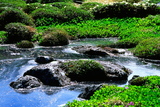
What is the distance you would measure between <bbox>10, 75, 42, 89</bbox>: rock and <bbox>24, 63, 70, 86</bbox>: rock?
36 cm

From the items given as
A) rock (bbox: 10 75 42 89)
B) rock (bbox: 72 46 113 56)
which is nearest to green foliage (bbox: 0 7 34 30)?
rock (bbox: 72 46 113 56)

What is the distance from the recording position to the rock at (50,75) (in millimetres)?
15516

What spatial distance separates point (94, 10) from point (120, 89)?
2527 cm

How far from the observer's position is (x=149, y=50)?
2169 centimetres

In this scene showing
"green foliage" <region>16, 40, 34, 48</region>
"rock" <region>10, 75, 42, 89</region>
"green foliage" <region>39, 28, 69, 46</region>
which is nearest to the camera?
"rock" <region>10, 75, 42, 89</region>

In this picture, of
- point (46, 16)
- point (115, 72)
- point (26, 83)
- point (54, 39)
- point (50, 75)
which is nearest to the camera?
point (26, 83)

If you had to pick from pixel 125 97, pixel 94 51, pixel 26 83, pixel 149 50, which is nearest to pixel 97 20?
pixel 94 51

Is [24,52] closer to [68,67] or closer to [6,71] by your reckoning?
[6,71]

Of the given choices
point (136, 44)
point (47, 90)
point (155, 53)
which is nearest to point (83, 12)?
point (136, 44)

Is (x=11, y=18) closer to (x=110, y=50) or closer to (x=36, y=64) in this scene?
(x=110, y=50)

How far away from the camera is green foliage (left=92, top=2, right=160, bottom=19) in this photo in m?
36.8

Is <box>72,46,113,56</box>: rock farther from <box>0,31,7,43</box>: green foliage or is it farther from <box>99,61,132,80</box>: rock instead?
<box>0,31,7,43</box>: green foliage

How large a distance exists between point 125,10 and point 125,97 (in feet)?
86.2

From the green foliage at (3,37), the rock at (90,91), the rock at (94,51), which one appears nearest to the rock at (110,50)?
the rock at (94,51)
